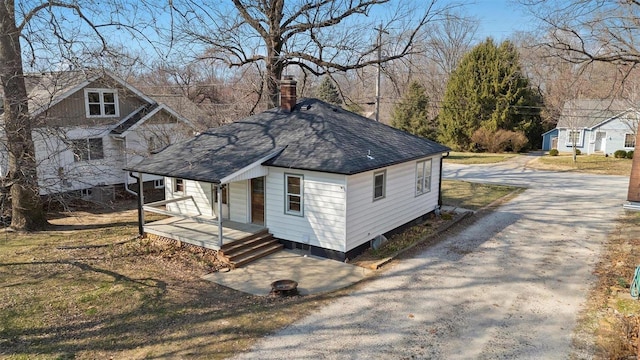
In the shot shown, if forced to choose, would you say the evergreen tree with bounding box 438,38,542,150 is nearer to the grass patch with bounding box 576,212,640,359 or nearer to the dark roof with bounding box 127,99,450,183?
the dark roof with bounding box 127,99,450,183

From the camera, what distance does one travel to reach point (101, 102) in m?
21.1

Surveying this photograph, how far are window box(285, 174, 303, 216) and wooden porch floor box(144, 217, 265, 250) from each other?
1137 millimetres

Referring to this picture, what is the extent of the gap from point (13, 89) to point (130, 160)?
378 inches

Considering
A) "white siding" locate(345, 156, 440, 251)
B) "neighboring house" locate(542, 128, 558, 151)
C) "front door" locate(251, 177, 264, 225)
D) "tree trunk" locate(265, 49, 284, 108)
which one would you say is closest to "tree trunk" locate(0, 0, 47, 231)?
"front door" locate(251, 177, 264, 225)

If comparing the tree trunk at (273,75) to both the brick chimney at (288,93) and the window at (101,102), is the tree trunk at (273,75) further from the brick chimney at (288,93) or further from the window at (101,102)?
the window at (101,102)

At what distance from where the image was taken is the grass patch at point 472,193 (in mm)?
19578

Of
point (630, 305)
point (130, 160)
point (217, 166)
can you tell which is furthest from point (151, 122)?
point (630, 305)

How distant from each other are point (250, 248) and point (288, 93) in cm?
618

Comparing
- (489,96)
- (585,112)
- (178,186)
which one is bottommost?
(178,186)

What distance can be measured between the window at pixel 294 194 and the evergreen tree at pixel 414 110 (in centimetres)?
2972

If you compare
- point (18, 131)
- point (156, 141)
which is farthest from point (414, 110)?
point (18, 131)

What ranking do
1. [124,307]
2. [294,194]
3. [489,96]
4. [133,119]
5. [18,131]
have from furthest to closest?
1. [489,96]
2. [133,119]
3. [294,194]
4. [18,131]
5. [124,307]

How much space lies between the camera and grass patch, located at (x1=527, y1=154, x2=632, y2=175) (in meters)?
29.8

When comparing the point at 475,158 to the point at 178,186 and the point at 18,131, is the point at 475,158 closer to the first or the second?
the point at 178,186
